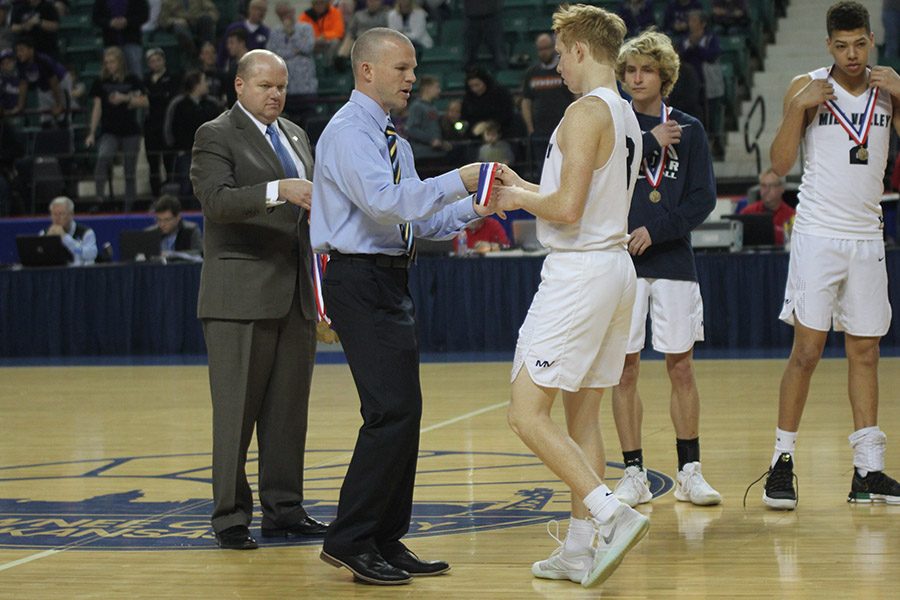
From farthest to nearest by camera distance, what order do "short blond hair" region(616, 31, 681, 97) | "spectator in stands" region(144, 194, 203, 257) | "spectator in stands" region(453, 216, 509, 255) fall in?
1. "spectator in stands" region(144, 194, 203, 257)
2. "spectator in stands" region(453, 216, 509, 255)
3. "short blond hair" region(616, 31, 681, 97)

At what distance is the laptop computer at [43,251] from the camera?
13.4m

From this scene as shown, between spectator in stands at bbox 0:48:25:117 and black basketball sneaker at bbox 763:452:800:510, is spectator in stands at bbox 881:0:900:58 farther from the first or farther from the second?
spectator in stands at bbox 0:48:25:117

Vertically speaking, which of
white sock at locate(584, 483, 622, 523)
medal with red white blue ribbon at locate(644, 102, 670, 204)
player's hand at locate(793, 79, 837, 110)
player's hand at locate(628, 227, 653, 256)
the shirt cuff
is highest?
player's hand at locate(793, 79, 837, 110)

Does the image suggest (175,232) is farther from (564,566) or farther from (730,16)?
(564,566)

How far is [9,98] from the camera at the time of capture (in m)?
17.5

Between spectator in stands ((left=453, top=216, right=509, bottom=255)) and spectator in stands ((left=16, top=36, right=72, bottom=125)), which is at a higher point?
spectator in stands ((left=16, top=36, right=72, bottom=125))

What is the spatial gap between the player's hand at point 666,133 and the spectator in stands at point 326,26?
11.6 meters

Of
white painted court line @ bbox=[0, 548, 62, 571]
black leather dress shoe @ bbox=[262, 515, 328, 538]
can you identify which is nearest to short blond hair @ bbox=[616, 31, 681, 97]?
black leather dress shoe @ bbox=[262, 515, 328, 538]

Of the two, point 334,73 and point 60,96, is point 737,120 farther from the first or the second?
point 60,96

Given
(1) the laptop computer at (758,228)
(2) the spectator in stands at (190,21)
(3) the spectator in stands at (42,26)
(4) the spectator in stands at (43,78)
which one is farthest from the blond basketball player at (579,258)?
(3) the spectator in stands at (42,26)

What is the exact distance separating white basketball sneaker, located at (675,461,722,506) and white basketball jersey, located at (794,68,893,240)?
1.09 metres

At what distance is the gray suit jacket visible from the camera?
5.29 meters

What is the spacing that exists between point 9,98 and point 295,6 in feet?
13.2

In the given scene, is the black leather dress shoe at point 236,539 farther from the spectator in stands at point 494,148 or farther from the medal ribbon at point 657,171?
the spectator in stands at point 494,148
